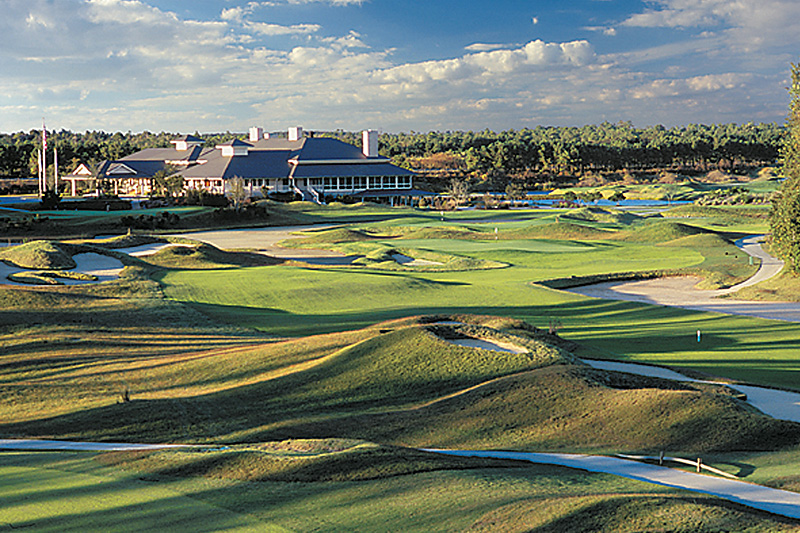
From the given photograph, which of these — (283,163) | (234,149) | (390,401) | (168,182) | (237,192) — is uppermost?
(234,149)

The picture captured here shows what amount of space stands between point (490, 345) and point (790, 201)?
24.7m

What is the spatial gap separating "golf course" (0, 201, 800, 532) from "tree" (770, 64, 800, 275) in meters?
1.37

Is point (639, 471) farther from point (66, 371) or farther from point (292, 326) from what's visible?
point (292, 326)

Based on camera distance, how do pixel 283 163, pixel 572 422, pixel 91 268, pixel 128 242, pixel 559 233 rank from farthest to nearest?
pixel 283 163 < pixel 559 233 < pixel 128 242 < pixel 91 268 < pixel 572 422

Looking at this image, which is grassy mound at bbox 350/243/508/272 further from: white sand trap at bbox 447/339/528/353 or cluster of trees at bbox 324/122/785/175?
cluster of trees at bbox 324/122/785/175

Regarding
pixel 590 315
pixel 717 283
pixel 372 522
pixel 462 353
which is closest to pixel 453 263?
pixel 717 283

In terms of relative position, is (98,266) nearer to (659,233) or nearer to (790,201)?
(790,201)

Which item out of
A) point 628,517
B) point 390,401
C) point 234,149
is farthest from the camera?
point 234,149

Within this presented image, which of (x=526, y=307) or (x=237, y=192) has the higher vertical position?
(x=237, y=192)

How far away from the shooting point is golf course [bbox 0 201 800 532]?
8625 mm

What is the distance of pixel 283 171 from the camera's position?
342ft

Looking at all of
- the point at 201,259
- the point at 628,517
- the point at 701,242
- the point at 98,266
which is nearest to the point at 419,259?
the point at 201,259

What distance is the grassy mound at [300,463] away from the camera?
9.88 meters

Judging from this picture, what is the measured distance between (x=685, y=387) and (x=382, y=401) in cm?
648
